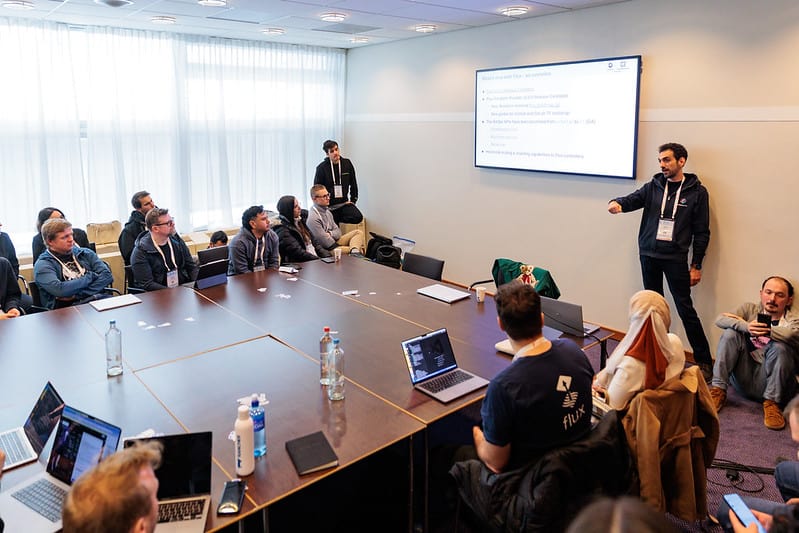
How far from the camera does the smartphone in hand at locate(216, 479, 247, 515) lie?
1.95 meters

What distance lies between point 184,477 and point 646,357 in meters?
1.91

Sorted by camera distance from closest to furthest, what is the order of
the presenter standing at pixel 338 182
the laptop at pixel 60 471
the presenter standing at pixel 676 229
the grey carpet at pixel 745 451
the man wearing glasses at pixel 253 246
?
the laptop at pixel 60 471
the grey carpet at pixel 745 451
the presenter standing at pixel 676 229
the man wearing glasses at pixel 253 246
the presenter standing at pixel 338 182

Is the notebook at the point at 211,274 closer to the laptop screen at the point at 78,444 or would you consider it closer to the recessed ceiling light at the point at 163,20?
the laptop screen at the point at 78,444

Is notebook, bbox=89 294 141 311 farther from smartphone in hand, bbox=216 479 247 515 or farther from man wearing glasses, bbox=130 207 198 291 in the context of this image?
smartphone in hand, bbox=216 479 247 515

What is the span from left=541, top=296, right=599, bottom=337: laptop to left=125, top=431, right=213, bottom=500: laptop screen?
213 cm

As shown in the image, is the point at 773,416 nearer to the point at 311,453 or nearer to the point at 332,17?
the point at 311,453

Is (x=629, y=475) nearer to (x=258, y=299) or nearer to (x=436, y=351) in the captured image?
(x=436, y=351)

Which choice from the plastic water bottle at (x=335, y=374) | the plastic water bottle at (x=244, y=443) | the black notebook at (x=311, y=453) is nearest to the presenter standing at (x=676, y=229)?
the plastic water bottle at (x=335, y=374)

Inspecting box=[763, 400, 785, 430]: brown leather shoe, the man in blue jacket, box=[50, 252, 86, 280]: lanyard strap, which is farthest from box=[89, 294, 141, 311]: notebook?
box=[763, 400, 785, 430]: brown leather shoe

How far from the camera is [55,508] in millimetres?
1965

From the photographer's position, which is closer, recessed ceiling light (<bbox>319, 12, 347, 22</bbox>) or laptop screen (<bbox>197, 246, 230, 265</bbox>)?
laptop screen (<bbox>197, 246, 230, 265</bbox>)

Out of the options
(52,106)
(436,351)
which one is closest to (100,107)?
(52,106)

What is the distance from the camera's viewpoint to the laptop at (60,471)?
75.7 inches

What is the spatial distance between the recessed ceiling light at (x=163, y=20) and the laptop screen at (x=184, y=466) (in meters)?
4.97
